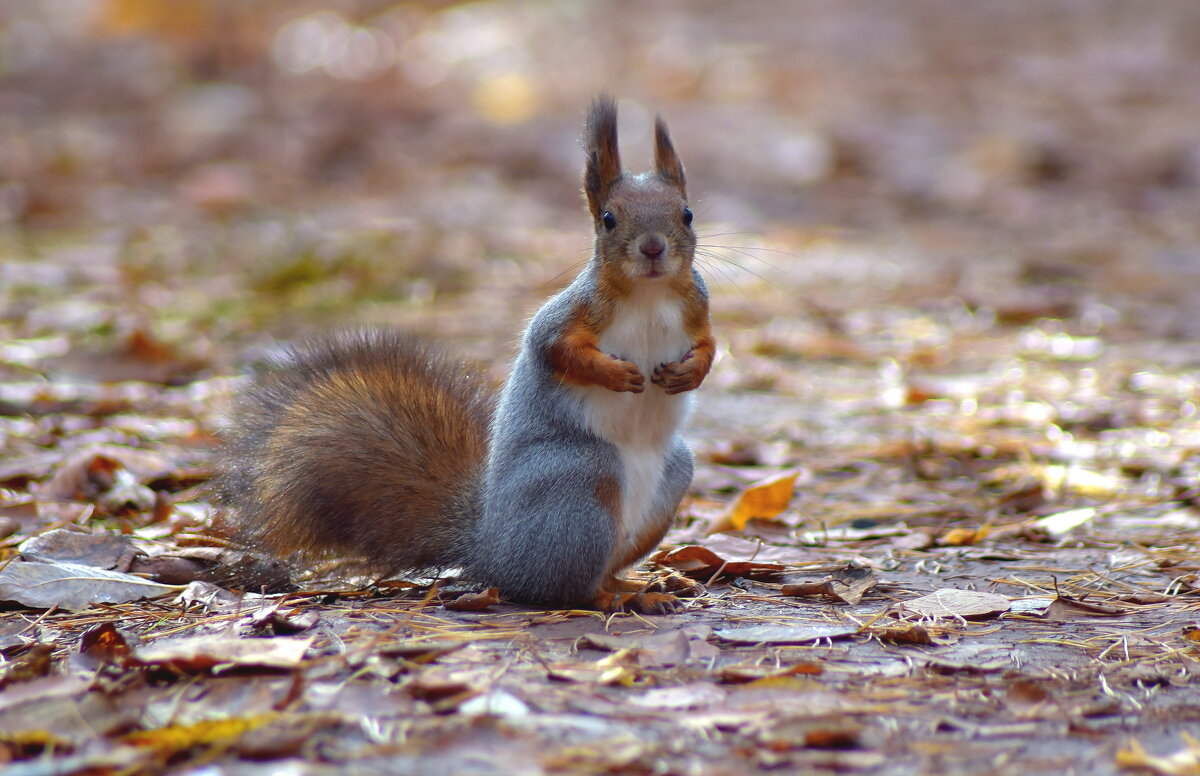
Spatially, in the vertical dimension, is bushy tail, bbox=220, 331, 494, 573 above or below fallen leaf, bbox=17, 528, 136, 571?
above

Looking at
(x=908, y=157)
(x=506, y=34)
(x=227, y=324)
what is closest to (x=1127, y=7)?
(x=908, y=157)

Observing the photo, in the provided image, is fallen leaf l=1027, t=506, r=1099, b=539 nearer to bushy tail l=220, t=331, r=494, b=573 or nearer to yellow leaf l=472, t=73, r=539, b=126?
bushy tail l=220, t=331, r=494, b=573

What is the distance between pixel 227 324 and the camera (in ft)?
17.5

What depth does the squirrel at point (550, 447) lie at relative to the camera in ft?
7.59

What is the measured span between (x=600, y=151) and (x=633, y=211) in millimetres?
148

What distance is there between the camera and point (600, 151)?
95.7 inches

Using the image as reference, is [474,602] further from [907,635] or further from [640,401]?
[907,635]

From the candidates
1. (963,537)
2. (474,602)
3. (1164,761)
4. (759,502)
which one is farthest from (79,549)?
(1164,761)

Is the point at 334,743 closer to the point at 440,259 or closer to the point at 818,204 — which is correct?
the point at 440,259

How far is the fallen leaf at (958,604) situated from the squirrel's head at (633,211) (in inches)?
28.2

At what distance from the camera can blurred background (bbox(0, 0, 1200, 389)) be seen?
5.48m

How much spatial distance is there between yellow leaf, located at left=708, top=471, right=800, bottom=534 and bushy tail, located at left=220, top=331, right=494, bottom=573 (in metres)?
0.65

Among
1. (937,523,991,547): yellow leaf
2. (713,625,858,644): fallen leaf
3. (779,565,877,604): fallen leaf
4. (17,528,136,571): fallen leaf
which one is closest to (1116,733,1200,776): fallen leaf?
(713,625,858,644): fallen leaf

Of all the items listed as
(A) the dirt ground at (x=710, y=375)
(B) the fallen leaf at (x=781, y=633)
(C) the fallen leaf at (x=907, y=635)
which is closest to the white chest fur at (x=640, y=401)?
(A) the dirt ground at (x=710, y=375)
